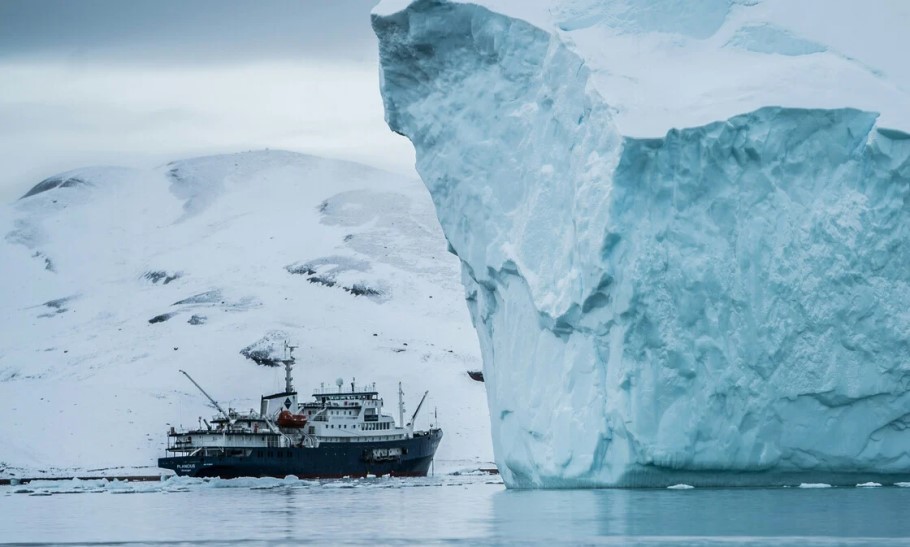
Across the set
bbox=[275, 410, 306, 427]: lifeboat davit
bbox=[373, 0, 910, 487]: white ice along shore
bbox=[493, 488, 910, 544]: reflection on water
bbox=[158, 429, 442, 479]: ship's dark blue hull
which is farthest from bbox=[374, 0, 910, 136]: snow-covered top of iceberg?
bbox=[158, 429, 442, 479]: ship's dark blue hull

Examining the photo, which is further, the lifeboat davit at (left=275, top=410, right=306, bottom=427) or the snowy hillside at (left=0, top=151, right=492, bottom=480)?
the snowy hillside at (left=0, top=151, right=492, bottom=480)

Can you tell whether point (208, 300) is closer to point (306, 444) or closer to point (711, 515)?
point (306, 444)

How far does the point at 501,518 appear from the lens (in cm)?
1994

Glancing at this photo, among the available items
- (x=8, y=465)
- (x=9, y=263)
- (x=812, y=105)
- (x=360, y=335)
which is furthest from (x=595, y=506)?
(x=9, y=263)

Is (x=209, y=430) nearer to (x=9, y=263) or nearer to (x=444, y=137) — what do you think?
→ (x=444, y=137)

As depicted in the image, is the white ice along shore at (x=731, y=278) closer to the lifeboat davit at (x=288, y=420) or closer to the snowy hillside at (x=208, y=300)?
the lifeboat davit at (x=288, y=420)

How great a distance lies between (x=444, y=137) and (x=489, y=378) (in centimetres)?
510

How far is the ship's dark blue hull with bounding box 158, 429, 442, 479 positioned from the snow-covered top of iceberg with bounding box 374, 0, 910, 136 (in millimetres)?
23914

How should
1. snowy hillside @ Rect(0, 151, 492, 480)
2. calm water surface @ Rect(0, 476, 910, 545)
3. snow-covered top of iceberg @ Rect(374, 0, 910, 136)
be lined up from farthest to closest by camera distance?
snowy hillside @ Rect(0, 151, 492, 480)
snow-covered top of iceberg @ Rect(374, 0, 910, 136)
calm water surface @ Rect(0, 476, 910, 545)

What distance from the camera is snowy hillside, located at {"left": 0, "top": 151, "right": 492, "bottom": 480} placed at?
60.3 metres

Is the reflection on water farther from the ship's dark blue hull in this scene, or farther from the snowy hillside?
the snowy hillside

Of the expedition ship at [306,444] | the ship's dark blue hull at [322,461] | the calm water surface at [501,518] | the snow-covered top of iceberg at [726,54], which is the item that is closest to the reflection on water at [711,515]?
the calm water surface at [501,518]

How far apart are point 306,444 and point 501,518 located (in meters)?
29.3

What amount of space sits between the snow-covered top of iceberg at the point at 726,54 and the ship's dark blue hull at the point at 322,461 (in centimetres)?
2391
